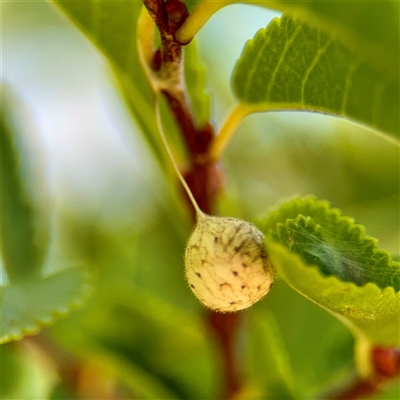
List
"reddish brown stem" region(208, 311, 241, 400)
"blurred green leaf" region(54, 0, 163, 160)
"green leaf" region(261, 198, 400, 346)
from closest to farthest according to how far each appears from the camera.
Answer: "green leaf" region(261, 198, 400, 346) → "blurred green leaf" region(54, 0, 163, 160) → "reddish brown stem" region(208, 311, 241, 400)

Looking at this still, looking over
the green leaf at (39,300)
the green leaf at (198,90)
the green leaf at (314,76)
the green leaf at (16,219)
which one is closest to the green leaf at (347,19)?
the green leaf at (314,76)

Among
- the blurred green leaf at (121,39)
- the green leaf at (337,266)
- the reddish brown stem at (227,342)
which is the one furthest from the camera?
the reddish brown stem at (227,342)

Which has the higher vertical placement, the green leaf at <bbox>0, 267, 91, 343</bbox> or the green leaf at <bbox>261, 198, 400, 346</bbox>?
the green leaf at <bbox>261, 198, 400, 346</bbox>

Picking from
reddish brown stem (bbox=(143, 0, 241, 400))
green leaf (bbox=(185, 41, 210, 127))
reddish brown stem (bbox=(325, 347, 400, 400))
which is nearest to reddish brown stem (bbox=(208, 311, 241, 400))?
reddish brown stem (bbox=(143, 0, 241, 400))

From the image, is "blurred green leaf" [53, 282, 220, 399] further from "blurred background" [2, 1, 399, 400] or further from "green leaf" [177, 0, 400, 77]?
"green leaf" [177, 0, 400, 77]

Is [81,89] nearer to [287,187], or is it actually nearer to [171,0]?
[287,187]

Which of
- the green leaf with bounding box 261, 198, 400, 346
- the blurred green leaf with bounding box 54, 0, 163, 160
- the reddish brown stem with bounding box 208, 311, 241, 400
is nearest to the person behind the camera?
the green leaf with bounding box 261, 198, 400, 346

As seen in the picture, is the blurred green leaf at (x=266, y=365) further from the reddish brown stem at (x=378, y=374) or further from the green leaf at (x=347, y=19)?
the green leaf at (x=347, y=19)
